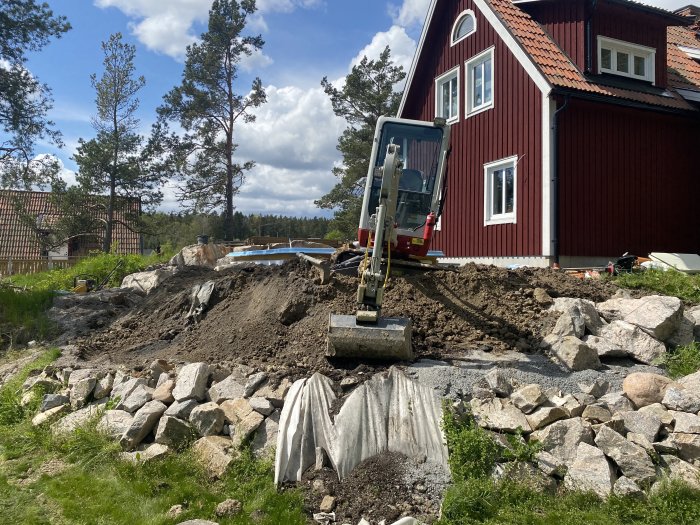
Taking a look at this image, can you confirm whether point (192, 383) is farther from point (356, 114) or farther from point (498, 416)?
point (356, 114)

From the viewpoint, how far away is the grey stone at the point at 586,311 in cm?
714

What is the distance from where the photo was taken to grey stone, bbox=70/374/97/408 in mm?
6723

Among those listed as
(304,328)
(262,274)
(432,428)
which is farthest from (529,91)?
(432,428)

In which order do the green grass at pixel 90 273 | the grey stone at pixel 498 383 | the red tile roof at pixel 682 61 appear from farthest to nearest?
the green grass at pixel 90 273
the red tile roof at pixel 682 61
the grey stone at pixel 498 383

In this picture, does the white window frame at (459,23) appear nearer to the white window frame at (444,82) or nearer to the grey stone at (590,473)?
the white window frame at (444,82)

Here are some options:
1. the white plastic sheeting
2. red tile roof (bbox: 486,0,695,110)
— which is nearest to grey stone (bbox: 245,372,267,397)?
the white plastic sheeting

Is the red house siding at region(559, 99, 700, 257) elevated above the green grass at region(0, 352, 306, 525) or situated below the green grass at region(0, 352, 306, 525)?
above

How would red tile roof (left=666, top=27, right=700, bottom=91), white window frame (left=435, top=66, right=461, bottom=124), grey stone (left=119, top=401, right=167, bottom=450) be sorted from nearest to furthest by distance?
grey stone (left=119, top=401, right=167, bottom=450) < red tile roof (left=666, top=27, right=700, bottom=91) < white window frame (left=435, top=66, right=461, bottom=124)

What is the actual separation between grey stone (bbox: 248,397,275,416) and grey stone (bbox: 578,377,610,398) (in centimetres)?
306

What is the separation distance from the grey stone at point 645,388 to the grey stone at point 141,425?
15.2ft

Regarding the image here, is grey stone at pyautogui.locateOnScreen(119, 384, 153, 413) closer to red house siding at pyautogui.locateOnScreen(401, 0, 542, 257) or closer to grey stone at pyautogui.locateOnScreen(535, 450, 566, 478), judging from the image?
grey stone at pyautogui.locateOnScreen(535, 450, 566, 478)

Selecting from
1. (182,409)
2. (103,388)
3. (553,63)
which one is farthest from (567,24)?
(103,388)

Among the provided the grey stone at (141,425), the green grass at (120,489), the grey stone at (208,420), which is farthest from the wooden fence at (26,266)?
the grey stone at (208,420)

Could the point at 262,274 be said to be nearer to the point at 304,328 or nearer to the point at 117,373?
the point at 304,328
